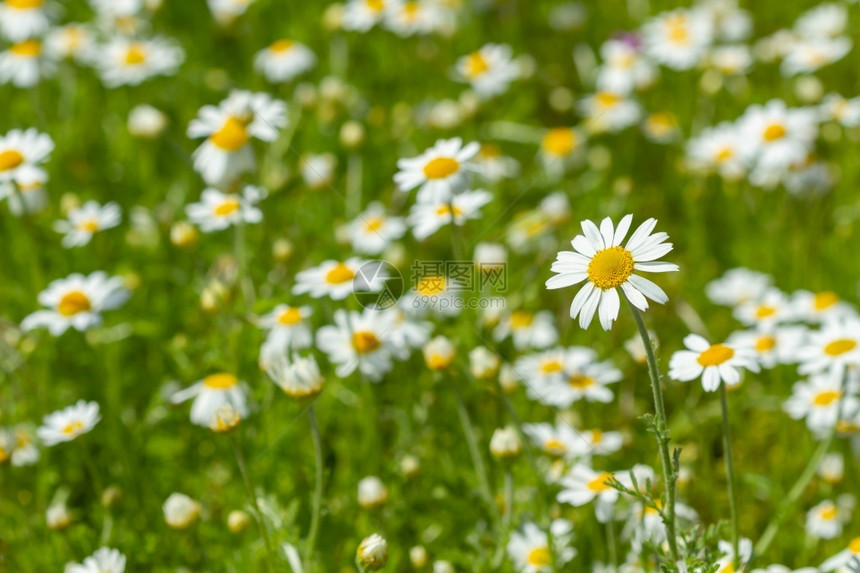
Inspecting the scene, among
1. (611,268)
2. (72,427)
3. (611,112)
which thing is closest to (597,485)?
(611,268)

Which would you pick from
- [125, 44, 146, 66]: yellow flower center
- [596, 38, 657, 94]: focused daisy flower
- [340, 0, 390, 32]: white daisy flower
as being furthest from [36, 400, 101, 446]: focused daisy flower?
[596, 38, 657, 94]: focused daisy flower

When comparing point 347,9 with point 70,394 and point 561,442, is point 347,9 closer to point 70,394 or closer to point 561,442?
point 70,394

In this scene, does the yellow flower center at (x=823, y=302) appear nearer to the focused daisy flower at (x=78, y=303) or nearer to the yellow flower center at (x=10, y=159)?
the focused daisy flower at (x=78, y=303)

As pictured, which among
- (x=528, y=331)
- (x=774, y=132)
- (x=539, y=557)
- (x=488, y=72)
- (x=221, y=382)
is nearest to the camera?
(x=539, y=557)

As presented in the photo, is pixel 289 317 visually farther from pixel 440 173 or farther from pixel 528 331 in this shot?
pixel 528 331

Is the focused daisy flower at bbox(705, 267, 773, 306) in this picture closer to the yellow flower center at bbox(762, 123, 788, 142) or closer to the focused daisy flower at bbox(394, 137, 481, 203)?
the yellow flower center at bbox(762, 123, 788, 142)

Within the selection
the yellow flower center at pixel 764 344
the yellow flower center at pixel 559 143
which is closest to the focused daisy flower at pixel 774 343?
the yellow flower center at pixel 764 344

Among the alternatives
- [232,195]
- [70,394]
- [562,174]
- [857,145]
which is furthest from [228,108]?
[857,145]
